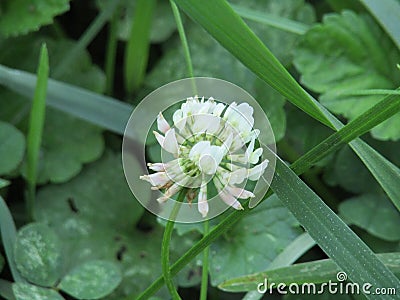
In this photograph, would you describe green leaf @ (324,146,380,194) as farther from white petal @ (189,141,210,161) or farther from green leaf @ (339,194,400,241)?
white petal @ (189,141,210,161)

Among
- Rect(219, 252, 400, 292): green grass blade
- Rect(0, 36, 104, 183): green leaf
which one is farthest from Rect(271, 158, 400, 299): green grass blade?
Rect(0, 36, 104, 183): green leaf

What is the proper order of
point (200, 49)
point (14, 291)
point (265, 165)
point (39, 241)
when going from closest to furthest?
point (265, 165)
point (14, 291)
point (39, 241)
point (200, 49)

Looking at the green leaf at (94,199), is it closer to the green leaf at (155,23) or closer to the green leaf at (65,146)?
the green leaf at (65,146)

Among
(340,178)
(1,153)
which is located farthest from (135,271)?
(340,178)

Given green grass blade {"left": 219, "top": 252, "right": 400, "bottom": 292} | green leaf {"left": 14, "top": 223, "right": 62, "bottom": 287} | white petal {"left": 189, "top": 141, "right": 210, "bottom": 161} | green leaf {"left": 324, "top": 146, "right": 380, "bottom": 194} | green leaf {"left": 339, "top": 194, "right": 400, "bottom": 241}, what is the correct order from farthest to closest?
green leaf {"left": 324, "top": 146, "right": 380, "bottom": 194} → green leaf {"left": 339, "top": 194, "right": 400, "bottom": 241} → green leaf {"left": 14, "top": 223, "right": 62, "bottom": 287} → green grass blade {"left": 219, "top": 252, "right": 400, "bottom": 292} → white petal {"left": 189, "top": 141, "right": 210, "bottom": 161}

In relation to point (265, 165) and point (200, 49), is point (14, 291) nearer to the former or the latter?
point (265, 165)

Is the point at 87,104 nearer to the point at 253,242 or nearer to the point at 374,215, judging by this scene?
the point at 253,242

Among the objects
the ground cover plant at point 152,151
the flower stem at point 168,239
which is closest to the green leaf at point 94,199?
the ground cover plant at point 152,151
